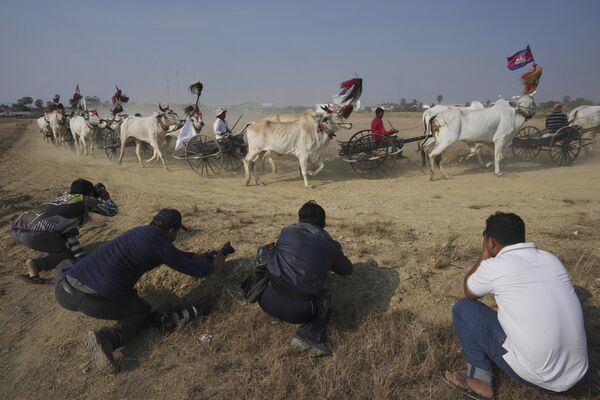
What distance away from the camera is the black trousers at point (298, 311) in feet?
11.8

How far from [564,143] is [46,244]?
13.3 meters

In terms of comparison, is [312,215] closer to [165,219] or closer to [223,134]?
[165,219]

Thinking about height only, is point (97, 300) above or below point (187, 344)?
above

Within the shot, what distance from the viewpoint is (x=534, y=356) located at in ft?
8.77

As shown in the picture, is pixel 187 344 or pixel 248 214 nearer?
pixel 187 344

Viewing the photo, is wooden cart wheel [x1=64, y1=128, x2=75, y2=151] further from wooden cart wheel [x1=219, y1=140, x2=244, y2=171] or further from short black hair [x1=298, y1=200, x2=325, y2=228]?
short black hair [x1=298, y1=200, x2=325, y2=228]

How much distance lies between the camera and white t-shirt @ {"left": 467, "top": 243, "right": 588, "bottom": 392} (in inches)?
102

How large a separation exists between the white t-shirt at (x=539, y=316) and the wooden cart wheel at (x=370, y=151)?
7553 millimetres

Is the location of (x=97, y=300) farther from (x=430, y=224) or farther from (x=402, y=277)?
(x=430, y=224)

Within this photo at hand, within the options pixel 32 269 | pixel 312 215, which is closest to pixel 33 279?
pixel 32 269

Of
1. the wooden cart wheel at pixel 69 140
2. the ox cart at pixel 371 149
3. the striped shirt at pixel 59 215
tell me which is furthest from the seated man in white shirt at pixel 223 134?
the wooden cart wheel at pixel 69 140

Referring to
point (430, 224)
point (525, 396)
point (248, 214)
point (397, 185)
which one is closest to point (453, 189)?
point (397, 185)

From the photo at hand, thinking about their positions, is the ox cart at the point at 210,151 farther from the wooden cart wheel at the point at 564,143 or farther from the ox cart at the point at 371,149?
the wooden cart wheel at the point at 564,143

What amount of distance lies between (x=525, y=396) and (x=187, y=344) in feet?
9.73
